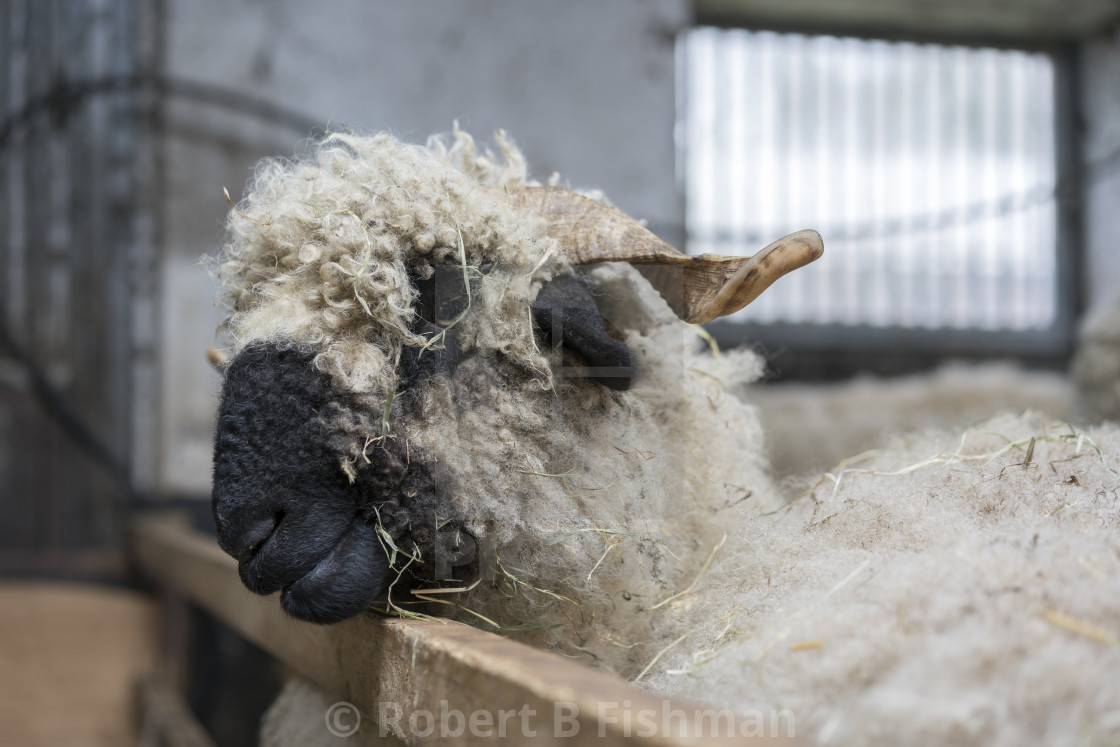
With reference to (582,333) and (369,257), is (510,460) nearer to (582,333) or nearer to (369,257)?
(582,333)

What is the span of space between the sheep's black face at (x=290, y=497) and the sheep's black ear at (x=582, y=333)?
1.12 feet

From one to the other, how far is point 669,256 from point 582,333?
183mm

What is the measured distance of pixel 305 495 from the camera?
3.84 ft

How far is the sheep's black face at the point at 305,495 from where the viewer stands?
1154 mm

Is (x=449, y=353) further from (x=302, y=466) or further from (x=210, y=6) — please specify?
(x=210, y=6)

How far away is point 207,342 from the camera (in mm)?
4344

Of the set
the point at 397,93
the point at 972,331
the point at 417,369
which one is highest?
the point at 397,93

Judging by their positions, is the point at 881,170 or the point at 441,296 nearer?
the point at 441,296

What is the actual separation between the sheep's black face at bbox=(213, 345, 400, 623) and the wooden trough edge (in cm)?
9

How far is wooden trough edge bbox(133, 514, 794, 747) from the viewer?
63cm

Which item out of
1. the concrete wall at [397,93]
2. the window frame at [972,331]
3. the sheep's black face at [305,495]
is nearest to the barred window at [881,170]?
the window frame at [972,331]

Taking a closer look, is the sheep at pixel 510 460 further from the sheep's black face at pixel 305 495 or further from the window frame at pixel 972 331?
the window frame at pixel 972 331

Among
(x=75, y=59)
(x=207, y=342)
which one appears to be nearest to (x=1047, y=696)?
(x=207, y=342)

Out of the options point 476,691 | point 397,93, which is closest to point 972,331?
point 397,93
